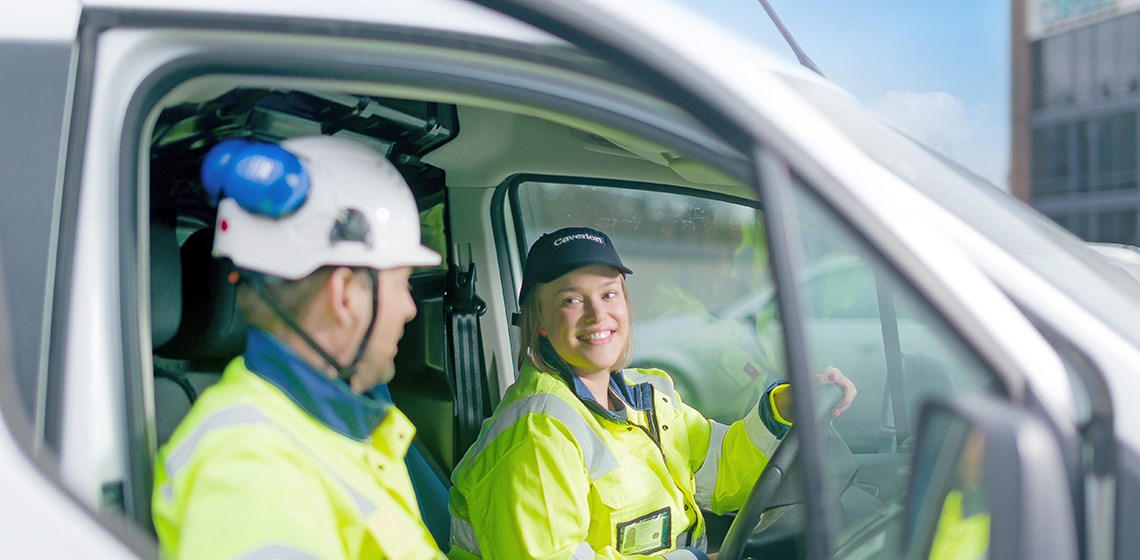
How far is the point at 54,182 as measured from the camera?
1108 millimetres

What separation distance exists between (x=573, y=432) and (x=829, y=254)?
1056mm

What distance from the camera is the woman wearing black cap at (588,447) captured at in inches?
73.2

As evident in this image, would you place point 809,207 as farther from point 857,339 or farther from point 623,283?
point 623,283

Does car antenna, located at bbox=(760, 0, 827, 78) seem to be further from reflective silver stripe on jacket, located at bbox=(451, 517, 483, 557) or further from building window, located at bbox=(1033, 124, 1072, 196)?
building window, located at bbox=(1033, 124, 1072, 196)

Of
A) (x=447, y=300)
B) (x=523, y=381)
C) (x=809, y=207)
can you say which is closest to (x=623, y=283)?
(x=523, y=381)

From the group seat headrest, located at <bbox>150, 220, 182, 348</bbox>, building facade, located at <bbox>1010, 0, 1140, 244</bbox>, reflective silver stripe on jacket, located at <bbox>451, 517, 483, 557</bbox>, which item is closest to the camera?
seat headrest, located at <bbox>150, 220, 182, 348</bbox>

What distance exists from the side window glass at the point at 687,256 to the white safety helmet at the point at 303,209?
966mm

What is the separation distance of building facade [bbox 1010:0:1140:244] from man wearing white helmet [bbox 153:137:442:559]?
17.2 metres

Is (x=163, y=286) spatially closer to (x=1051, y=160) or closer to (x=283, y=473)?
(x=283, y=473)

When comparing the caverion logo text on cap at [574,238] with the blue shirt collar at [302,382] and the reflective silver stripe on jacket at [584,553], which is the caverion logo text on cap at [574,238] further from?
the blue shirt collar at [302,382]

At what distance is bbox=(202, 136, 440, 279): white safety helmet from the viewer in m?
1.27

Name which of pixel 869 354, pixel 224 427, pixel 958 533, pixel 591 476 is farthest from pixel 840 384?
pixel 224 427

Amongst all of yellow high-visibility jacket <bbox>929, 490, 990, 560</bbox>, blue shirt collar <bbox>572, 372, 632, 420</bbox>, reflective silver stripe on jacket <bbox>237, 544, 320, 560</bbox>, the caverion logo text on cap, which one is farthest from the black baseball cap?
yellow high-visibility jacket <bbox>929, 490, 990, 560</bbox>

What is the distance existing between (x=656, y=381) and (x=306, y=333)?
1.46m
